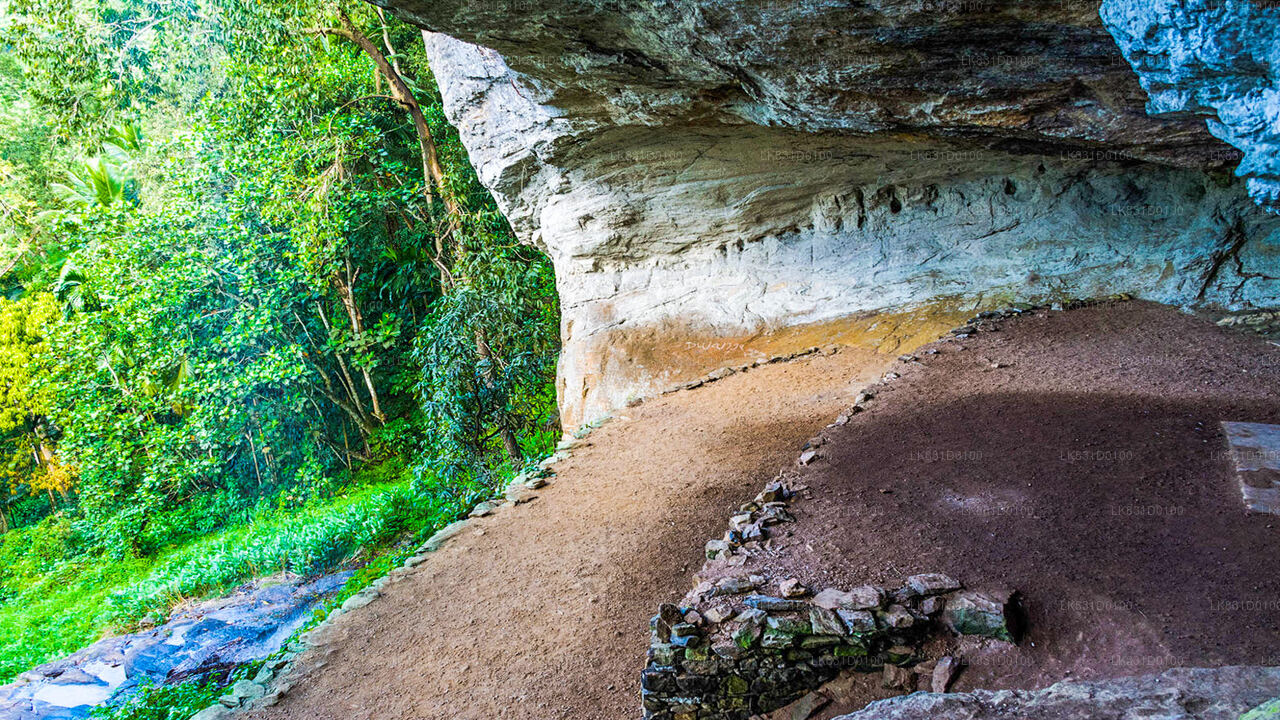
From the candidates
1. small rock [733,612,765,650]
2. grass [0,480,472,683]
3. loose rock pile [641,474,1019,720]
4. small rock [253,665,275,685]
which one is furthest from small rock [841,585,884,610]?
grass [0,480,472,683]

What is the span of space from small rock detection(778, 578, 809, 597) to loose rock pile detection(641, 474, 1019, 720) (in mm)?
41

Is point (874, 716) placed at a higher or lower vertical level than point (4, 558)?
higher

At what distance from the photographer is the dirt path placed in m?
3.91

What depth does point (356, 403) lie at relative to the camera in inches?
580

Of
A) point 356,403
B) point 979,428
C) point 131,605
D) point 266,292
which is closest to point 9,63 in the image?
point 266,292

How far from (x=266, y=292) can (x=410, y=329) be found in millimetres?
2828

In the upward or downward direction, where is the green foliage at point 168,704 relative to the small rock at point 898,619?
downward

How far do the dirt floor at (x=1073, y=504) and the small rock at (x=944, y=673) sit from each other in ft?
0.18

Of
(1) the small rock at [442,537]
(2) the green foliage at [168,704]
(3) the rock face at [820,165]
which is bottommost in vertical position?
(2) the green foliage at [168,704]

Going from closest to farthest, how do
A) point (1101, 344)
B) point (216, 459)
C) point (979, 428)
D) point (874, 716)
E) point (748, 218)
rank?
point (874, 716) < point (979, 428) < point (1101, 344) < point (748, 218) < point (216, 459)

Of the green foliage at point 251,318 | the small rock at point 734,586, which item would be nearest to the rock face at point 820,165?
the green foliage at point 251,318

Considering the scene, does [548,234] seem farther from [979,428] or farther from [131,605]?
[131,605]

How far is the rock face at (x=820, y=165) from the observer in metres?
4.74

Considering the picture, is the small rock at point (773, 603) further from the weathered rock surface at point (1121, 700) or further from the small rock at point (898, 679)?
the weathered rock surface at point (1121, 700)
